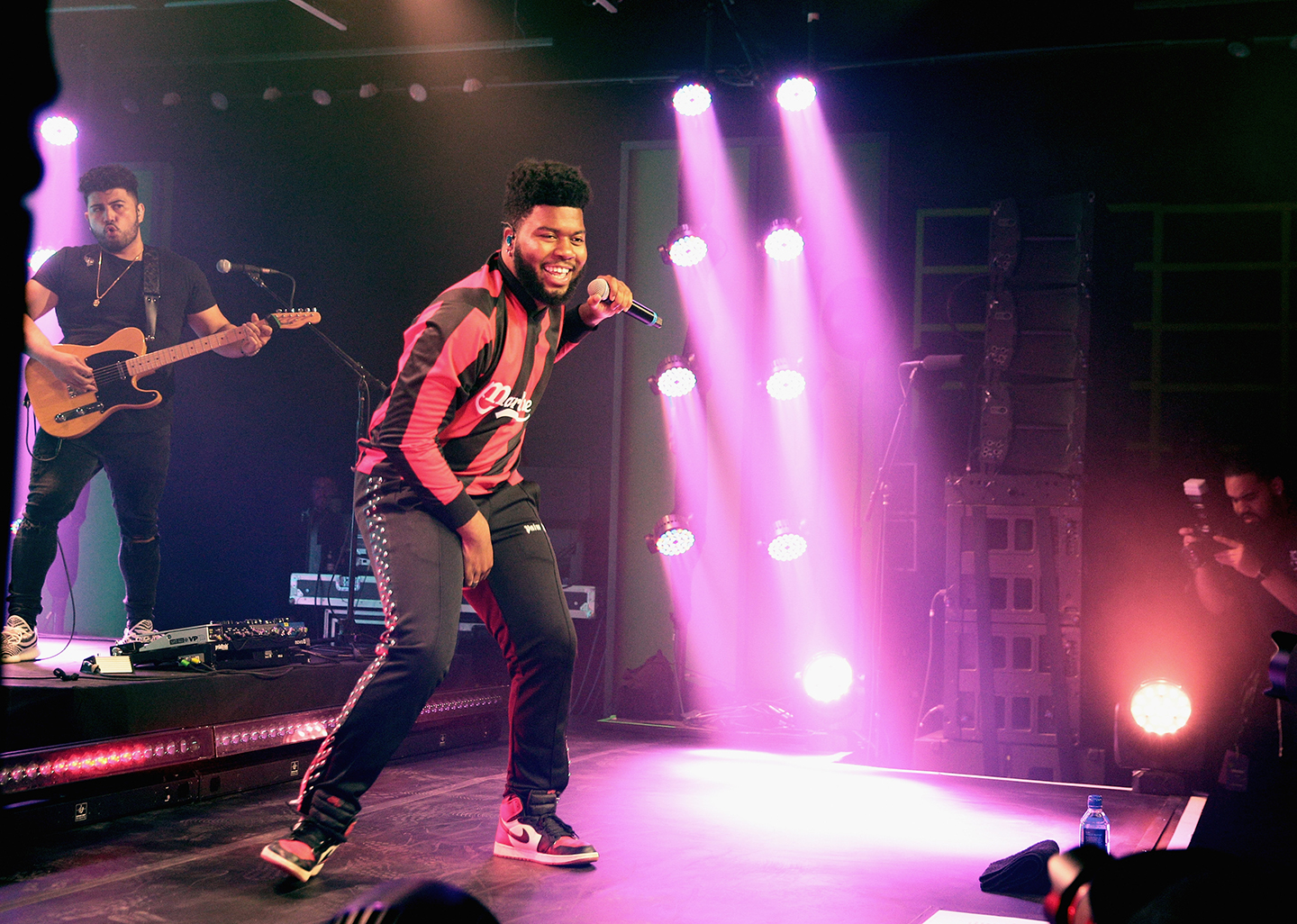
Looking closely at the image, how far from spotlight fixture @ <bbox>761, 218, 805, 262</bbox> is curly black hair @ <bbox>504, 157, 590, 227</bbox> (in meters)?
2.83

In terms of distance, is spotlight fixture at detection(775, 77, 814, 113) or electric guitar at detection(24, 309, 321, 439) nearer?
electric guitar at detection(24, 309, 321, 439)

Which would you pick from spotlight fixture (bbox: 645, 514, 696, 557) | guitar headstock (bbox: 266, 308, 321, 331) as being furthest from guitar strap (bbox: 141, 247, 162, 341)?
spotlight fixture (bbox: 645, 514, 696, 557)

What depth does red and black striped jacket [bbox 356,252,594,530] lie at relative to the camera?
2510 millimetres

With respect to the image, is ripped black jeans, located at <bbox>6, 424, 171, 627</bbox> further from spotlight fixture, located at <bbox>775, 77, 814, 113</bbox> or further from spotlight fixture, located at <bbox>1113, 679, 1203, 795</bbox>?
spotlight fixture, located at <bbox>1113, 679, 1203, 795</bbox>

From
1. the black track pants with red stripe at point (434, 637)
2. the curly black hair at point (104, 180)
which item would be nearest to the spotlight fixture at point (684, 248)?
the curly black hair at point (104, 180)

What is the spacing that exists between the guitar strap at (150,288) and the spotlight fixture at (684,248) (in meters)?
2.39

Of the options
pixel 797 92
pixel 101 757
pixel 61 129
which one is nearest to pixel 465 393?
pixel 101 757

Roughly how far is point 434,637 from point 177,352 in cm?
294

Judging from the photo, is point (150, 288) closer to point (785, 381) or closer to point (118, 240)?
point (118, 240)

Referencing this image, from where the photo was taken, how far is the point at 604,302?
2918 millimetres

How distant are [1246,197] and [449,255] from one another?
14.5 feet

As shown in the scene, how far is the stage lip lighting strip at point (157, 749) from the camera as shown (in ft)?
9.29

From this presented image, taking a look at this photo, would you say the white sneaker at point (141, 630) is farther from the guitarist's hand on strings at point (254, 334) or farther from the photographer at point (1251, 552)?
the photographer at point (1251, 552)

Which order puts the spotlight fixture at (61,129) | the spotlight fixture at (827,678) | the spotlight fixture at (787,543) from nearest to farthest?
1. the spotlight fixture at (787,543)
2. the spotlight fixture at (827,678)
3. the spotlight fixture at (61,129)
